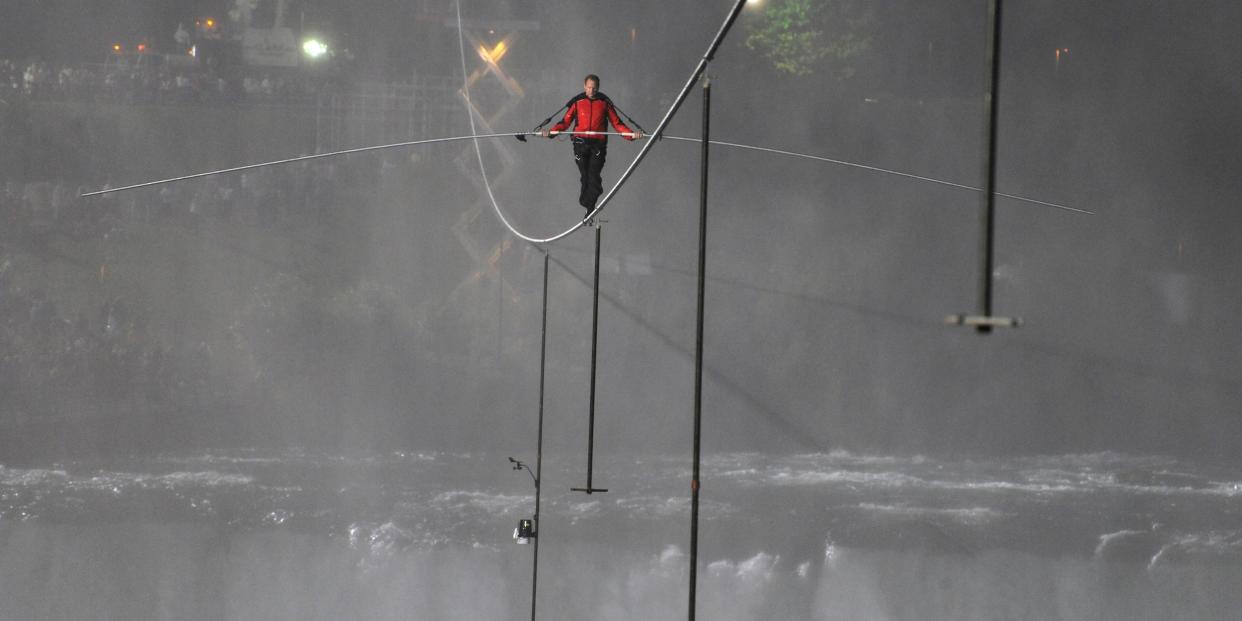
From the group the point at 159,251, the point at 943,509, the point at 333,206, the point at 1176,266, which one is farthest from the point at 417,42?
the point at 1176,266

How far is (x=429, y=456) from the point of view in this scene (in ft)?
111

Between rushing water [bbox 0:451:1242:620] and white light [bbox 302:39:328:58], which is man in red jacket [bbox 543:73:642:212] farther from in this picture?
white light [bbox 302:39:328:58]

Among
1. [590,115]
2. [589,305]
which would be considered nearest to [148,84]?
[589,305]

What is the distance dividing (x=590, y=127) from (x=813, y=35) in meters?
23.3

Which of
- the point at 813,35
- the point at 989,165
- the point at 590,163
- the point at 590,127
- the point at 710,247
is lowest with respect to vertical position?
the point at 989,165

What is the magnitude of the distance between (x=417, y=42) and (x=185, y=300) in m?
8.94

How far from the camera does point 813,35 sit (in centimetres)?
3294

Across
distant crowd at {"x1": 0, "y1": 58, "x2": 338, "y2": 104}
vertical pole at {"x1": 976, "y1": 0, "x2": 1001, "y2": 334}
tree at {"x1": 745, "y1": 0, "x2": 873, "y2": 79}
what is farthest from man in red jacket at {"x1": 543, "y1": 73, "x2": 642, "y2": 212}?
distant crowd at {"x1": 0, "y1": 58, "x2": 338, "y2": 104}

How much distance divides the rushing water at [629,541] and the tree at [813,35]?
10.3 meters

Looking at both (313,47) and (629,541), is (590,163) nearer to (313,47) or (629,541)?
(629,541)

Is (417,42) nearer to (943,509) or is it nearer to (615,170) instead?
(615,170)

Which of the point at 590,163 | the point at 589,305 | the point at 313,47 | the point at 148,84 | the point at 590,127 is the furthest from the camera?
the point at 589,305

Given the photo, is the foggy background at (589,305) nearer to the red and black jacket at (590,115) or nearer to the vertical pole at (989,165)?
the red and black jacket at (590,115)

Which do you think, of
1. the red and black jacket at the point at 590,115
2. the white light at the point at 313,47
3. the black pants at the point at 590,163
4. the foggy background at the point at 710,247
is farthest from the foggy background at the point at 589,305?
the red and black jacket at the point at 590,115
